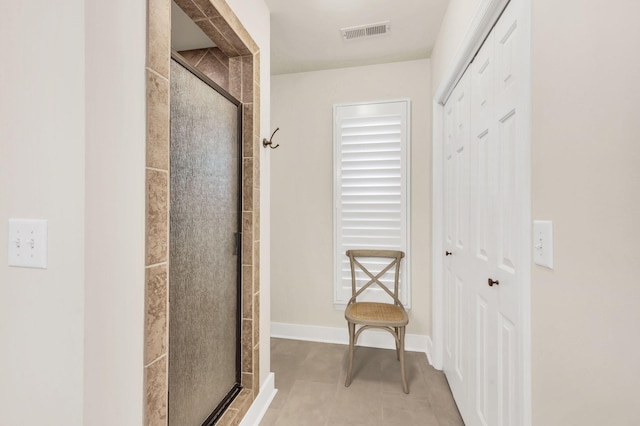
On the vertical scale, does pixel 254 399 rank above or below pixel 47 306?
below

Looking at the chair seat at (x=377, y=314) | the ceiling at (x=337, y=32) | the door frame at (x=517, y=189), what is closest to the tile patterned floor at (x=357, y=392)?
the door frame at (x=517, y=189)

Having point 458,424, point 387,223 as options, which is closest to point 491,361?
point 458,424

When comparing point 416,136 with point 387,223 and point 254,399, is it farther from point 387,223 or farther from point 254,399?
point 254,399

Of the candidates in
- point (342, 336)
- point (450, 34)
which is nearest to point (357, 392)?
point (342, 336)

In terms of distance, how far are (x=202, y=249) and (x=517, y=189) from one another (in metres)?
1.28

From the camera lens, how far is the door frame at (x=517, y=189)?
0.90m

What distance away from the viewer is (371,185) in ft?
8.68

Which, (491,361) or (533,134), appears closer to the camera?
(533,134)

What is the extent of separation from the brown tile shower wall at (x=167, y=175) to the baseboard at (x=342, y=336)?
1095mm

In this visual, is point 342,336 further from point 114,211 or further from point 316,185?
point 114,211

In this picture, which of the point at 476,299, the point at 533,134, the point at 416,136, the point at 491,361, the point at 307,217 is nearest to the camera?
the point at 533,134

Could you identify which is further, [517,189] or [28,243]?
[517,189]

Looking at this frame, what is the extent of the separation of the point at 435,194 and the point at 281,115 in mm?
1611

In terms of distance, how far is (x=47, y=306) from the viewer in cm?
75
